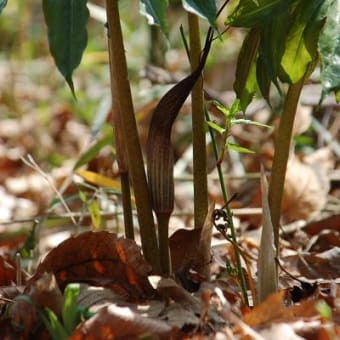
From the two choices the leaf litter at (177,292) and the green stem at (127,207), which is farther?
the green stem at (127,207)

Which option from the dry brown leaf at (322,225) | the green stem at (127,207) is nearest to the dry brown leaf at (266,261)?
the green stem at (127,207)

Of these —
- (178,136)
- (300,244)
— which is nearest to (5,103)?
(178,136)

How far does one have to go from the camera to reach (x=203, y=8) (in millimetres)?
1150

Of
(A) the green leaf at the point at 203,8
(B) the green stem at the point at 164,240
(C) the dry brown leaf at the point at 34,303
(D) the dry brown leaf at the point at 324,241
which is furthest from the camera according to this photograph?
(D) the dry brown leaf at the point at 324,241

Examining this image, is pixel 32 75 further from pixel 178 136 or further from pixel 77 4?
pixel 77 4

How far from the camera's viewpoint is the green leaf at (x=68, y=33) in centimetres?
118

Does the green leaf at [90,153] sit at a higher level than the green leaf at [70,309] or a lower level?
lower

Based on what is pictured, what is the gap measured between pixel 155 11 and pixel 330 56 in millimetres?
267

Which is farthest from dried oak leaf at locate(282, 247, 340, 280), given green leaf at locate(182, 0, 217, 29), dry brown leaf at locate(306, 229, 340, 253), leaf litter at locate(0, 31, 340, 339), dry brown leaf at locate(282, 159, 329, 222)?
green leaf at locate(182, 0, 217, 29)

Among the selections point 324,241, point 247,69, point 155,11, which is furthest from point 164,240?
point 324,241

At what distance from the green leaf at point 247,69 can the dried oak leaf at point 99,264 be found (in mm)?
320

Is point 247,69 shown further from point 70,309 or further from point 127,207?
point 70,309

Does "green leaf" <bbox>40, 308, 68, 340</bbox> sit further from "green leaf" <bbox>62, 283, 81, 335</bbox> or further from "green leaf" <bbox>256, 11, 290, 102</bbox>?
"green leaf" <bbox>256, 11, 290, 102</bbox>

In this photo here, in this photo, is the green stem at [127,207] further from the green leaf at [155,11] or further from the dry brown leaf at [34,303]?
the green leaf at [155,11]
